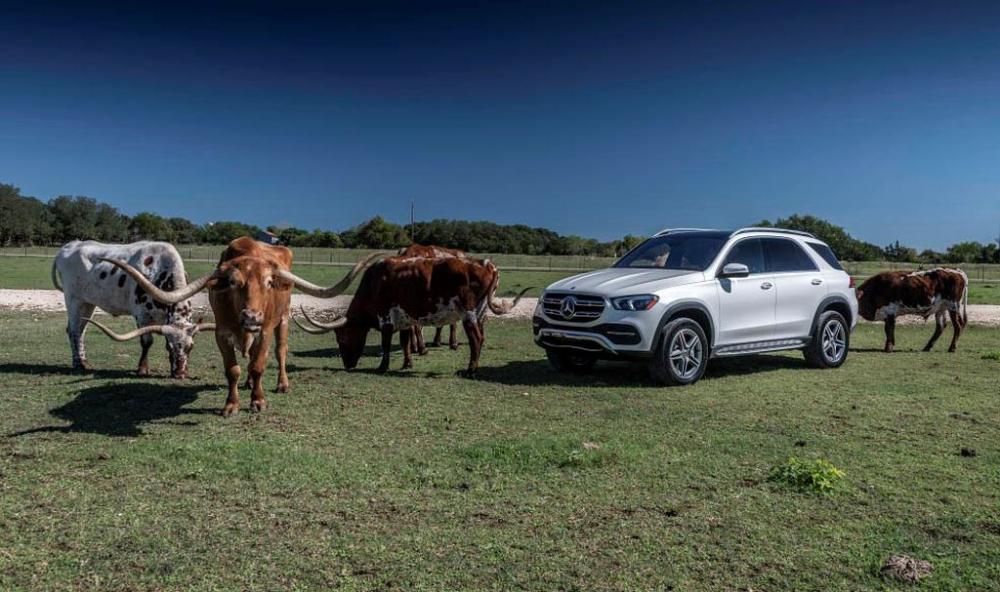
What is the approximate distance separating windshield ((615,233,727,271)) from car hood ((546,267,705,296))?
37cm

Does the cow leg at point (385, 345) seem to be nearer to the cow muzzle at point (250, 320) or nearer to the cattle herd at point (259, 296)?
the cattle herd at point (259, 296)

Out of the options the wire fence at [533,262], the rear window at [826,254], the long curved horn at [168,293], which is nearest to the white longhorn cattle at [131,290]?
the long curved horn at [168,293]

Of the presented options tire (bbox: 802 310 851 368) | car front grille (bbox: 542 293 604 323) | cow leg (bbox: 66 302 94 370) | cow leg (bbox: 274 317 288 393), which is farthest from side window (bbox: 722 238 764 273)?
cow leg (bbox: 66 302 94 370)

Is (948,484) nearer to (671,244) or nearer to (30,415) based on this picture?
(671,244)

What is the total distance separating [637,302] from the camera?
A: 9625 millimetres

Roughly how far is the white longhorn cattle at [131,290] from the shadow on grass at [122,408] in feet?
2.43

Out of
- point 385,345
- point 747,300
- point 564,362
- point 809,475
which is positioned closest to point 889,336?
point 747,300

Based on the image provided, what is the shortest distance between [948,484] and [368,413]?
557cm

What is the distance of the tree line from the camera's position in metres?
78.5

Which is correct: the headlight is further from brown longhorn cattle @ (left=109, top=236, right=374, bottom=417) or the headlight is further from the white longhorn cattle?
the white longhorn cattle

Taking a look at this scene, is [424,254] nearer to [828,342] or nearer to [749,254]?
[749,254]

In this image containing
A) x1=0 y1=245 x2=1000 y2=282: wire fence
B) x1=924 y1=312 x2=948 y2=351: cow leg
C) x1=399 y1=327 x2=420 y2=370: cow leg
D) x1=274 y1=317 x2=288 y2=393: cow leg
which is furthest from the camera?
x1=0 y1=245 x2=1000 y2=282: wire fence

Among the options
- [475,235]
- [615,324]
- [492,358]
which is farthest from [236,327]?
[475,235]

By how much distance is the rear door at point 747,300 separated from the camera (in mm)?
10352
